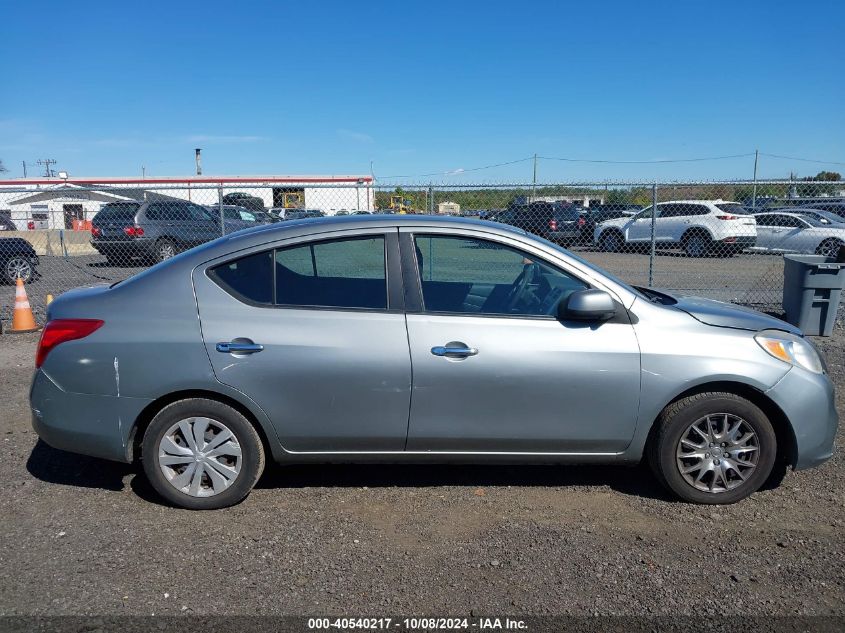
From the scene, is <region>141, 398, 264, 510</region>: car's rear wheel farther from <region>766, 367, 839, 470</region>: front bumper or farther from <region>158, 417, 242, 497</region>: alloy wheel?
<region>766, 367, 839, 470</region>: front bumper

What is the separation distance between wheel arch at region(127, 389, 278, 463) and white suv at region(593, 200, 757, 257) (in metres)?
15.3

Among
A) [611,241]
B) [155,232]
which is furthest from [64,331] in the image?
[611,241]

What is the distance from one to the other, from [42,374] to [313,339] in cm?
158

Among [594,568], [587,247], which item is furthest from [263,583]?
[587,247]

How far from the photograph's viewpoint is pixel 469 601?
9.93 ft

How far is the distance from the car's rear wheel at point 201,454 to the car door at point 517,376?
3.11 feet

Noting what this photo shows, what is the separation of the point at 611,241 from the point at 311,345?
16244mm

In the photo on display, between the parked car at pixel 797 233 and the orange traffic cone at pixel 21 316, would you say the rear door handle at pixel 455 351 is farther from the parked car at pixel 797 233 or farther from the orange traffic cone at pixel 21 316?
the parked car at pixel 797 233

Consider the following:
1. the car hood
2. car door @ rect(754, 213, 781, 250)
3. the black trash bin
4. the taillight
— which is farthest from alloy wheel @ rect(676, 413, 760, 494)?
car door @ rect(754, 213, 781, 250)

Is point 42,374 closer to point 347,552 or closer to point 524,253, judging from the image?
point 347,552

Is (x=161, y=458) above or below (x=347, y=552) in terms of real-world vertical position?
above

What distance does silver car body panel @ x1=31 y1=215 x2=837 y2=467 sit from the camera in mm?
3721

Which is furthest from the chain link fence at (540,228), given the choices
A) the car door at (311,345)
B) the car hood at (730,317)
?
the car door at (311,345)

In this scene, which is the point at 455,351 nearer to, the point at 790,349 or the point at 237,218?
the point at 790,349
